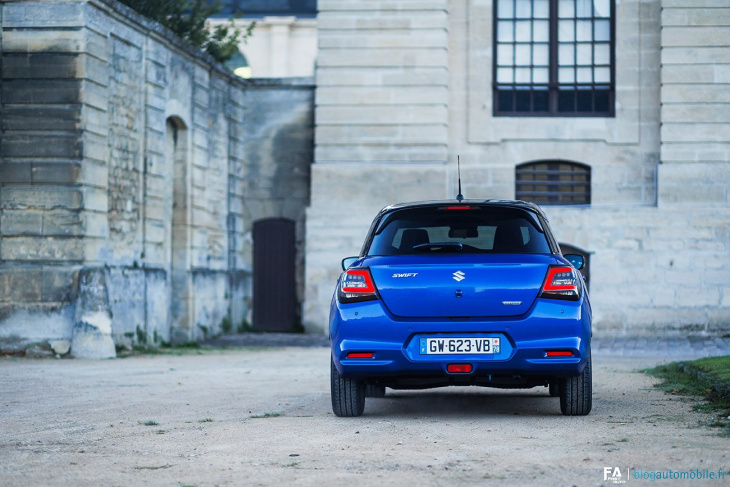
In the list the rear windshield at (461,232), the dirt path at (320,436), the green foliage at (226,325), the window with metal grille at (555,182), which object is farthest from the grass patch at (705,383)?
the green foliage at (226,325)

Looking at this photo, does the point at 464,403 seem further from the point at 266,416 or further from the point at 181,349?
the point at 181,349

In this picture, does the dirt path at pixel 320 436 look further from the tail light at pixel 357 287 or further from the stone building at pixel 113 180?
the stone building at pixel 113 180

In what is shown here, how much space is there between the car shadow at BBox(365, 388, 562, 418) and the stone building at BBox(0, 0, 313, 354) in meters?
6.18

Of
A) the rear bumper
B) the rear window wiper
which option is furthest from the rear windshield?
the rear bumper

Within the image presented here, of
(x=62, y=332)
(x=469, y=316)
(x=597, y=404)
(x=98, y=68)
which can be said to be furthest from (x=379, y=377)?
(x=98, y=68)

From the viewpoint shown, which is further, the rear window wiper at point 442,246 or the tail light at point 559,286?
the rear window wiper at point 442,246

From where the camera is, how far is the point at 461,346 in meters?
8.39

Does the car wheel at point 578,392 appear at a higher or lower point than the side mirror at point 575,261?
lower

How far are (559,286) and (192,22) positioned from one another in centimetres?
1531

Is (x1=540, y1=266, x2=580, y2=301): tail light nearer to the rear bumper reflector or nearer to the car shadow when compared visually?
the rear bumper reflector

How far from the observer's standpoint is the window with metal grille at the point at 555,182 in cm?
2250

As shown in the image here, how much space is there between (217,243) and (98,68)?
6.24 meters

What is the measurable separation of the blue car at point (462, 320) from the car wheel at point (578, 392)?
13cm

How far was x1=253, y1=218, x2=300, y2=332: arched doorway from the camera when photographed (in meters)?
24.0
